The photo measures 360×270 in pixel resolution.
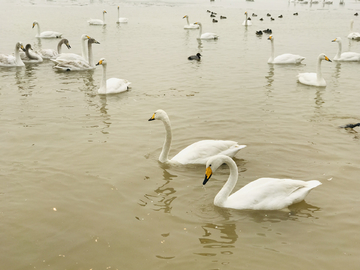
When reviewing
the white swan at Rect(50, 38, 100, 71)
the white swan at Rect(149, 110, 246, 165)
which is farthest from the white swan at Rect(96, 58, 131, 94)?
the white swan at Rect(149, 110, 246, 165)

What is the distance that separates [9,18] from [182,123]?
28.5 meters

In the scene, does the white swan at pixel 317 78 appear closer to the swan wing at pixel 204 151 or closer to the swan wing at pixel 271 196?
the swan wing at pixel 204 151

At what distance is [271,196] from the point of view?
5969 mm

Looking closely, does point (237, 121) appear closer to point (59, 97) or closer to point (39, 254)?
point (59, 97)

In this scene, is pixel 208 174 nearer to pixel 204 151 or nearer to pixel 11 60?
pixel 204 151

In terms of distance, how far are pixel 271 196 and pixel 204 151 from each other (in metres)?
1.90

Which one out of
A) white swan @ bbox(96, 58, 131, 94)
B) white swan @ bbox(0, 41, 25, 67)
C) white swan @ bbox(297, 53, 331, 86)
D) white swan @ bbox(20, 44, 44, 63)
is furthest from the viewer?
white swan @ bbox(20, 44, 44, 63)

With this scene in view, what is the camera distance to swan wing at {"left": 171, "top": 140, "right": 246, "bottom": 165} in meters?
7.43

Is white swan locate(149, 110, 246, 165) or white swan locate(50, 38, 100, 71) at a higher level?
white swan locate(50, 38, 100, 71)

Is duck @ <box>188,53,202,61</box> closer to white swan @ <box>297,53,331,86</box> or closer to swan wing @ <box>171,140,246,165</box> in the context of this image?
white swan @ <box>297,53,331,86</box>

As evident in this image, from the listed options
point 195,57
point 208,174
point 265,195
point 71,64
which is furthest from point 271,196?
point 195,57

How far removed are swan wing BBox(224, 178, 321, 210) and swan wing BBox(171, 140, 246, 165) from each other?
1480 millimetres

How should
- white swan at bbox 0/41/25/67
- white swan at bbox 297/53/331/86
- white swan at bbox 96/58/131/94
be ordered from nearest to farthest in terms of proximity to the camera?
white swan at bbox 96/58/131/94 < white swan at bbox 297/53/331/86 < white swan at bbox 0/41/25/67

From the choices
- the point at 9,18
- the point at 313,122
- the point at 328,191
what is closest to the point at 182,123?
the point at 313,122
